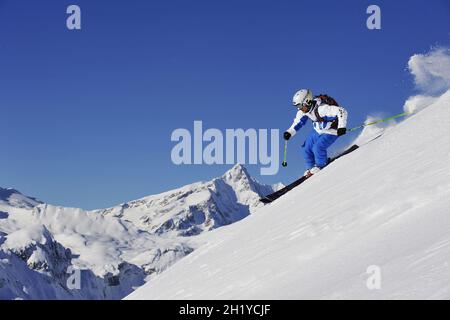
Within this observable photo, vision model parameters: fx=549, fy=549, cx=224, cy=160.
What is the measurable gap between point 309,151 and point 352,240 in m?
6.87

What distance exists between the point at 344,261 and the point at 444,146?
11.6ft

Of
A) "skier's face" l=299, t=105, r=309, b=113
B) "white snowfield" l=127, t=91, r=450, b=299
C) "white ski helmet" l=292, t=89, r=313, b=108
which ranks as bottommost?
"white snowfield" l=127, t=91, r=450, b=299

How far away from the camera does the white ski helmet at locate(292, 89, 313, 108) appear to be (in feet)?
41.0

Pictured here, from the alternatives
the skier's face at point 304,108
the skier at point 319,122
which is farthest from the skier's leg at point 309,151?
the skier's face at point 304,108

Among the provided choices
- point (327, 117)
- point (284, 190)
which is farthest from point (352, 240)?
point (327, 117)

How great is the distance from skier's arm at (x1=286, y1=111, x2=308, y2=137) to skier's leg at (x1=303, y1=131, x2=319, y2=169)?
513mm

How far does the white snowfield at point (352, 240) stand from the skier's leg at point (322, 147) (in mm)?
2011

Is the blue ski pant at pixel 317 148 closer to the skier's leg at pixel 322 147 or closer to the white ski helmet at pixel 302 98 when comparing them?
the skier's leg at pixel 322 147

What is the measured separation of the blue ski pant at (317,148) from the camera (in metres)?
12.2

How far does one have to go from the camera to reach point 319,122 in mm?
12422

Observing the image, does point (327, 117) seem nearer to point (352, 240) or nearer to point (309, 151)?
point (309, 151)

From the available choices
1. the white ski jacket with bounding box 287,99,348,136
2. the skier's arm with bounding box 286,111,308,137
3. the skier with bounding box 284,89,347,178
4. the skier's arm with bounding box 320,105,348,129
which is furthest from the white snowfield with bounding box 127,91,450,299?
the skier's arm with bounding box 286,111,308,137

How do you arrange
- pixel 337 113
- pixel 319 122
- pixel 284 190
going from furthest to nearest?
pixel 319 122
pixel 284 190
pixel 337 113

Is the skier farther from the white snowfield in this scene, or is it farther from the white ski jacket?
the white snowfield
